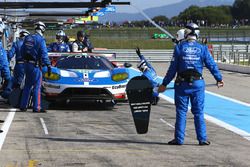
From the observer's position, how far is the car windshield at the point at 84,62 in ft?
46.8

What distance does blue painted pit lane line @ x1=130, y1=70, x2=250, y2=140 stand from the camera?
11.3 meters

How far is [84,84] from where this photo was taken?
1332 cm

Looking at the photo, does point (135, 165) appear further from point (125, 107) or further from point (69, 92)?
point (125, 107)

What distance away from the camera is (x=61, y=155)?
26.9 ft

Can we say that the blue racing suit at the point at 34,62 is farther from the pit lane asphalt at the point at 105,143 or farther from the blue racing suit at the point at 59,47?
the blue racing suit at the point at 59,47

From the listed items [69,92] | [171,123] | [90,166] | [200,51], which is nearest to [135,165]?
[90,166]

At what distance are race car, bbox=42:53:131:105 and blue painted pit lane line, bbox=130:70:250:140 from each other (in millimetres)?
2046

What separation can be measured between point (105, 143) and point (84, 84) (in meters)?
4.22

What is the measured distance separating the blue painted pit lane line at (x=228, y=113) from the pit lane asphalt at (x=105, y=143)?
358mm

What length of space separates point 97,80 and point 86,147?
4.75 metres

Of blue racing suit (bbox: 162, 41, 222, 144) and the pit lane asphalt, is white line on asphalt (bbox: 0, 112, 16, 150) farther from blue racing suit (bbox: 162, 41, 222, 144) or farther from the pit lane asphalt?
blue racing suit (bbox: 162, 41, 222, 144)

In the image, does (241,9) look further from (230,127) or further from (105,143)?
(105,143)

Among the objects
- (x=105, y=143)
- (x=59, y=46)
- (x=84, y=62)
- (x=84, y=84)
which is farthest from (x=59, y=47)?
(x=105, y=143)

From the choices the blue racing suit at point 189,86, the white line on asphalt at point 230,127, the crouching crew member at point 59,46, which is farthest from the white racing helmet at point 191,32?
the crouching crew member at point 59,46
